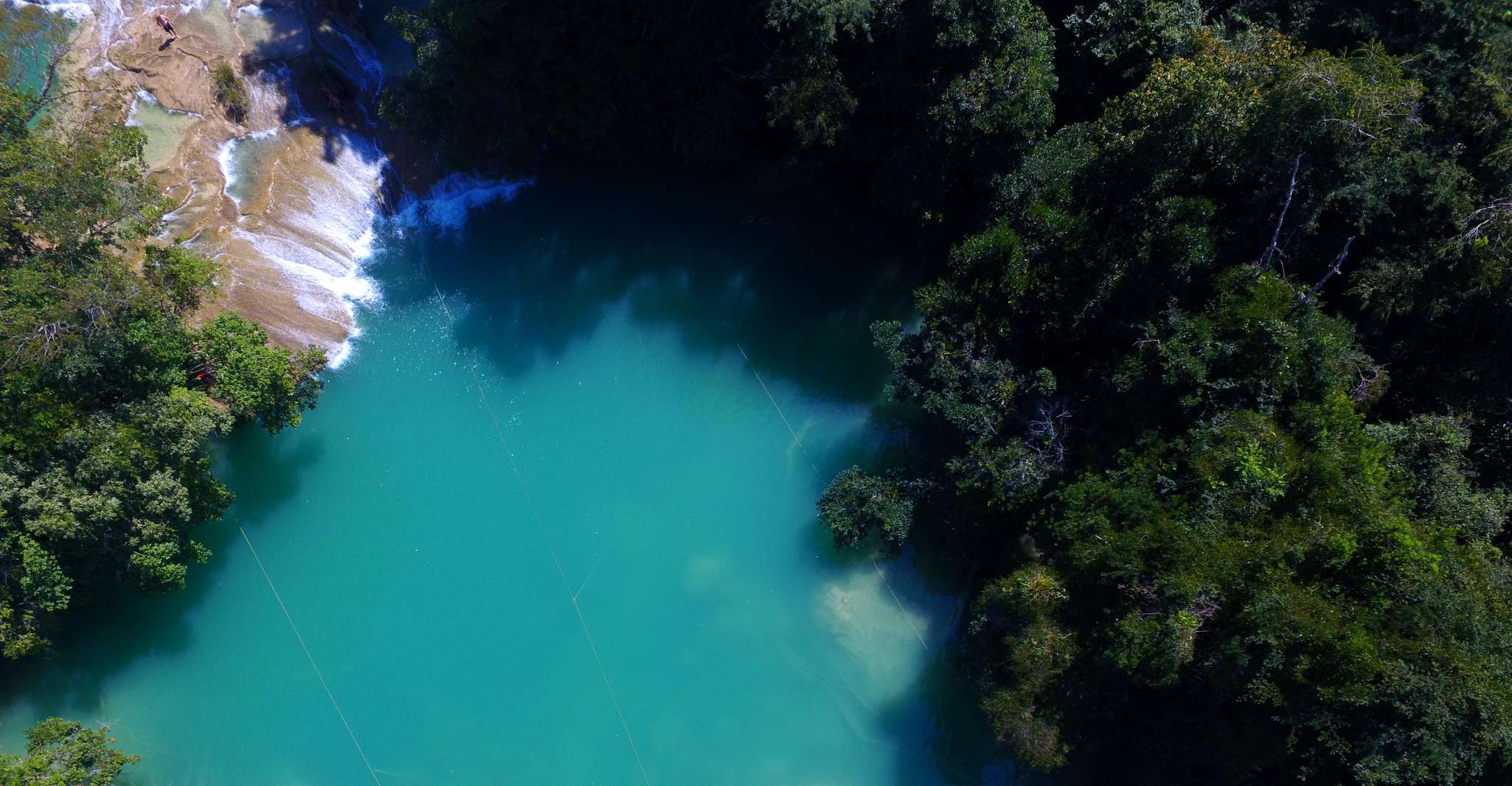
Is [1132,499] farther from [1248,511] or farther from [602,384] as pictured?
[602,384]

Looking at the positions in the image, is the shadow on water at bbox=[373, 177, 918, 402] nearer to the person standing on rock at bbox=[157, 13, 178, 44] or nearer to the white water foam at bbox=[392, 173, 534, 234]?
the white water foam at bbox=[392, 173, 534, 234]

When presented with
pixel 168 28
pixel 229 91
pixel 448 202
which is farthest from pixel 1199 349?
pixel 168 28

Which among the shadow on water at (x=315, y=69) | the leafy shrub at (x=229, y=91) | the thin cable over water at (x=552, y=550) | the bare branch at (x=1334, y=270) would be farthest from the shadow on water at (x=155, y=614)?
the bare branch at (x=1334, y=270)

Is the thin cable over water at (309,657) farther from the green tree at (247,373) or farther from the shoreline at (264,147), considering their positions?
the shoreline at (264,147)

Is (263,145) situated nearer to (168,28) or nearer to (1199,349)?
(168,28)

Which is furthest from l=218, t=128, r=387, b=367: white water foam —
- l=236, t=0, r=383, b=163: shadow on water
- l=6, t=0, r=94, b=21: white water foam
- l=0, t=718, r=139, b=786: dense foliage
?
l=0, t=718, r=139, b=786: dense foliage

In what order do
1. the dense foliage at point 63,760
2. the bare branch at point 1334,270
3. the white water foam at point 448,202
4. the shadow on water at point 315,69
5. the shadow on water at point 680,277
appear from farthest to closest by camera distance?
the white water foam at point 448,202
the shadow on water at point 680,277
the shadow on water at point 315,69
the dense foliage at point 63,760
the bare branch at point 1334,270
